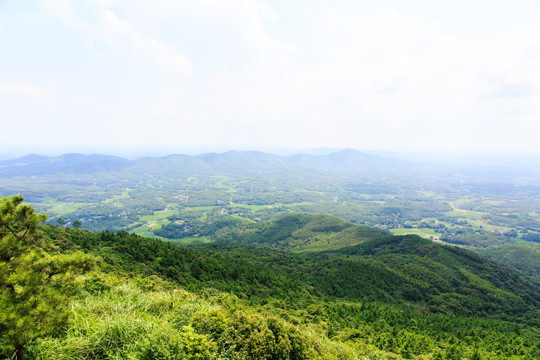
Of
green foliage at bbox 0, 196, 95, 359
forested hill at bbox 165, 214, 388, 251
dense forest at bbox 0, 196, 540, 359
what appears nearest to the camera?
green foliage at bbox 0, 196, 95, 359

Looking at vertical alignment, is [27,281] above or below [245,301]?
above

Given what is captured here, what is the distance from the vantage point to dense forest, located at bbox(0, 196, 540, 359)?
765cm

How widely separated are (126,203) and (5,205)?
199 meters

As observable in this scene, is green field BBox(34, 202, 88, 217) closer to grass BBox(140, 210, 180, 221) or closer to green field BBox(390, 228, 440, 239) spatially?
grass BBox(140, 210, 180, 221)

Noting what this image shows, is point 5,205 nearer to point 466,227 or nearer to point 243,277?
point 243,277

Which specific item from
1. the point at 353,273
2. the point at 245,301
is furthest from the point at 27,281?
the point at 353,273

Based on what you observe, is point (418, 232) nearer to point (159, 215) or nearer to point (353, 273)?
point (353, 273)

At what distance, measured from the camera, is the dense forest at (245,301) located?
7.65 meters

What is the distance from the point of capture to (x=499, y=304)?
49906mm

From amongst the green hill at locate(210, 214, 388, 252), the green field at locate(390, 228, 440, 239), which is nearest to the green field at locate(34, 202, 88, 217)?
the green hill at locate(210, 214, 388, 252)

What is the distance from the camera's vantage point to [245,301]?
94.3 feet

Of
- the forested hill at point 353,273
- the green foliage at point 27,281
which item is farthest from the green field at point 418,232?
the green foliage at point 27,281


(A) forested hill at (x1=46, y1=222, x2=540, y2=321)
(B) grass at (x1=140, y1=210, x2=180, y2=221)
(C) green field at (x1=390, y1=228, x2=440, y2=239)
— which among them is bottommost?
(C) green field at (x1=390, y1=228, x2=440, y2=239)

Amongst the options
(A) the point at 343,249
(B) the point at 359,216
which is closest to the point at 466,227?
(B) the point at 359,216
